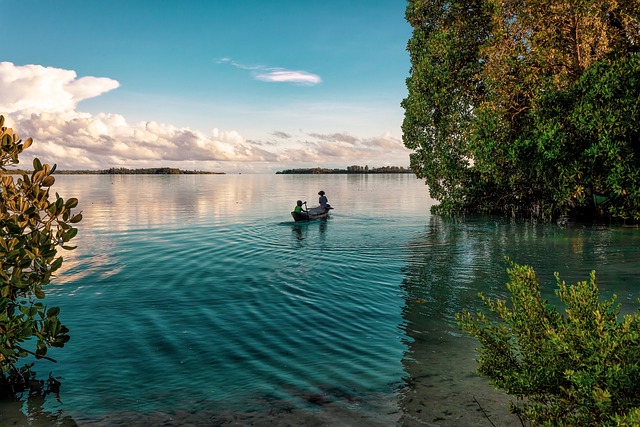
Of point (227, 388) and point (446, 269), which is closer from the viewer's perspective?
point (227, 388)

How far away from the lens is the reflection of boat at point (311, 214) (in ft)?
105

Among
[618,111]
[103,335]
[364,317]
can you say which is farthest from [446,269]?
[618,111]

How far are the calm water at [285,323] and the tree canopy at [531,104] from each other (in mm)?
4426

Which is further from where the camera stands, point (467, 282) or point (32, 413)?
point (467, 282)

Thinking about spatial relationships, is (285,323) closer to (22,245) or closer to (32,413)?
(32,413)

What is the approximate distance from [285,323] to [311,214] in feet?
72.8

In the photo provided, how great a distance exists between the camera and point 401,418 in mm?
6520

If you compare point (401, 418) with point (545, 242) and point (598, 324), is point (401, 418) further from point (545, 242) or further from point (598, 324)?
point (545, 242)

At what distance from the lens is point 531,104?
2612 centimetres

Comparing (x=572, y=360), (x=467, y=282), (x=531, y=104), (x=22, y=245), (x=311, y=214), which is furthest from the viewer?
(x=311, y=214)

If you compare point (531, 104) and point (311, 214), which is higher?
point (531, 104)

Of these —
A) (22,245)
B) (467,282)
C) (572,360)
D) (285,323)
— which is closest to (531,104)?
(467,282)

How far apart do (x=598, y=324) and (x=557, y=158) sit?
2312cm

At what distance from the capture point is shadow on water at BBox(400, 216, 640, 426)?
6992mm
